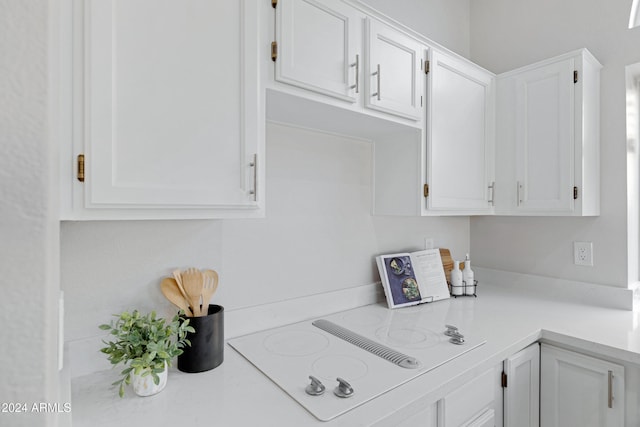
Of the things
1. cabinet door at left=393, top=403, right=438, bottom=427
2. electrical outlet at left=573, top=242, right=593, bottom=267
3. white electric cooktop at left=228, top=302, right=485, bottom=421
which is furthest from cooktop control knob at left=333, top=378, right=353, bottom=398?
electrical outlet at left=573, top=242, right=593, bottom=267

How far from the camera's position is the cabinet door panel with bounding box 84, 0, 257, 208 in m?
0.78

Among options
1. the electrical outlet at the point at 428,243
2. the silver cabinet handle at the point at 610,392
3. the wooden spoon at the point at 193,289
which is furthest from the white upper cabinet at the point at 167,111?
the silver cabinet handle at the point at 610,392

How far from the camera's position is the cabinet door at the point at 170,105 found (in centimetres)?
78

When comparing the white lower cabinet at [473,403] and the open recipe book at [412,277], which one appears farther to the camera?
the open recipe book at [412,277]

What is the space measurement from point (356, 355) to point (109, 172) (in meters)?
0.91

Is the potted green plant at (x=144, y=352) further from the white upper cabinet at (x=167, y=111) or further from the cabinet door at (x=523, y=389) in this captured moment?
the cabinet door at (x=523, y=389)

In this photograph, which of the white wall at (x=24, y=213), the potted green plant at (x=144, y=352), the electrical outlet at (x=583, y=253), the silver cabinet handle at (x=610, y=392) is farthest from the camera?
the electrical outlet at (x=583, y=253)

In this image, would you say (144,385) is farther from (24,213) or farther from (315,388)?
(24,213)

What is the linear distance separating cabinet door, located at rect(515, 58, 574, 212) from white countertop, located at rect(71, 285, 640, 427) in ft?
2.11

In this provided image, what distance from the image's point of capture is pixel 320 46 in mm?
1163

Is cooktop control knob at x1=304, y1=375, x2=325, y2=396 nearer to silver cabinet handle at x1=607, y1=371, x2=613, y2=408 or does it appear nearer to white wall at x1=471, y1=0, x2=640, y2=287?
silver cabinet handle at x1=607, y1=371, x2=613, y2=408


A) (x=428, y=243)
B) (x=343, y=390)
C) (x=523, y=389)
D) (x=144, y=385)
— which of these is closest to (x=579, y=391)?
(x=523, y=389)

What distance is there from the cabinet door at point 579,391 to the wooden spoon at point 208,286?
54.3 inches

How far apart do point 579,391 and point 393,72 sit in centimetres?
148
